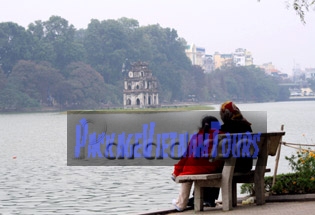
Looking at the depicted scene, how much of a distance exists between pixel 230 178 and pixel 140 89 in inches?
5741

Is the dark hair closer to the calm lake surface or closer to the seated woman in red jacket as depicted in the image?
the seated woman in red jacket

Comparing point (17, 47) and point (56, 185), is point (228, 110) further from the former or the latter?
point (17, 47)

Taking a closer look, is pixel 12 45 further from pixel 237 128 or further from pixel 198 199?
pixel 198 199

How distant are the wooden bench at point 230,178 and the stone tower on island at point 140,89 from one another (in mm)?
144493

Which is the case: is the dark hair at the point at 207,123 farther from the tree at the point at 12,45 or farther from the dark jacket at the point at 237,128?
the tree at the point at 12,45

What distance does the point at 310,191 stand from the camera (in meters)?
12.7

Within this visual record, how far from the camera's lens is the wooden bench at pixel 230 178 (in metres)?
11.5

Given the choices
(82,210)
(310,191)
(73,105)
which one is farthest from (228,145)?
(73,105)

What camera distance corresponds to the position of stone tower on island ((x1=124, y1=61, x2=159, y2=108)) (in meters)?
158

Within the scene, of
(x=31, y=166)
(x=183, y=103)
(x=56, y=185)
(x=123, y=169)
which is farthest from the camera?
(x=183, y=103)

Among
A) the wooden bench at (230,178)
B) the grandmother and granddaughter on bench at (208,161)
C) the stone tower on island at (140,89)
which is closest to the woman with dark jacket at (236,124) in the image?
the grandmother and granddaughter on bench at (208,161)

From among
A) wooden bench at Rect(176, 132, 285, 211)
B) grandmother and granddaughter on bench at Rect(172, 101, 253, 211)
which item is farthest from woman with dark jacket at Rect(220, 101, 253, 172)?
wooden bench at Rect(176, 132, 285, 211)

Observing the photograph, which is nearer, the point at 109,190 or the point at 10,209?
the point at 10,209

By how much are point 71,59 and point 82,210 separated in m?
153
